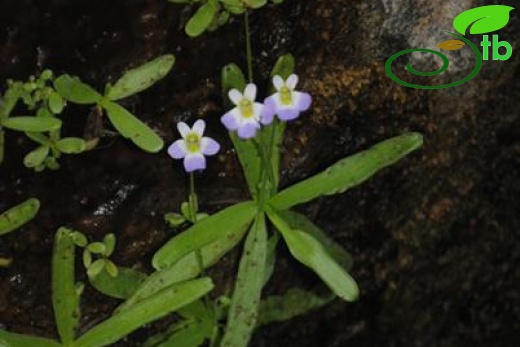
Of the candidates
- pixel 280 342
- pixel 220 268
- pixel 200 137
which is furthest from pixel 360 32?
pixel 280 342

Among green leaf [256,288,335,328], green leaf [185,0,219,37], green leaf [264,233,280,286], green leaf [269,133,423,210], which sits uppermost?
green leaf [185,0,219,37]

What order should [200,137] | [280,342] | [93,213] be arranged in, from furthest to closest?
[280,342] → [93,213] → [200,137]

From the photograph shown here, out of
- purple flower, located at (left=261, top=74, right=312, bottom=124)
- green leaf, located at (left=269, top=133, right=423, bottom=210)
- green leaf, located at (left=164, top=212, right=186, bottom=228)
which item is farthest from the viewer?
green leaf, located at (left=164, top=212, right=186, bottom=228)

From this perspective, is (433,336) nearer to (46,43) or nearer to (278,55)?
(278,55)

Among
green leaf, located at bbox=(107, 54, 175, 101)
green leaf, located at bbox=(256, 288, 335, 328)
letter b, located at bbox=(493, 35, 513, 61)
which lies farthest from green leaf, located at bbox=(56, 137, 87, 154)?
letter b, located at bbox=(493, 35, 513, 61)

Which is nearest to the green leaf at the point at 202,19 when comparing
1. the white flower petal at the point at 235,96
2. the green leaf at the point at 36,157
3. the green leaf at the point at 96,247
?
the white flower petal at the point at 235,96

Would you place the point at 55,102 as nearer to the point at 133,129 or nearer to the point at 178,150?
the point at 133,129

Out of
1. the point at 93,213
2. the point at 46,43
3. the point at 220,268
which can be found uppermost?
the point at 46,43

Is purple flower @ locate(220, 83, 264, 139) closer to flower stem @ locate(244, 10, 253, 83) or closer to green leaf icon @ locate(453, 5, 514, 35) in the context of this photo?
flower stem @ locate(244, 10, 253, 83)
